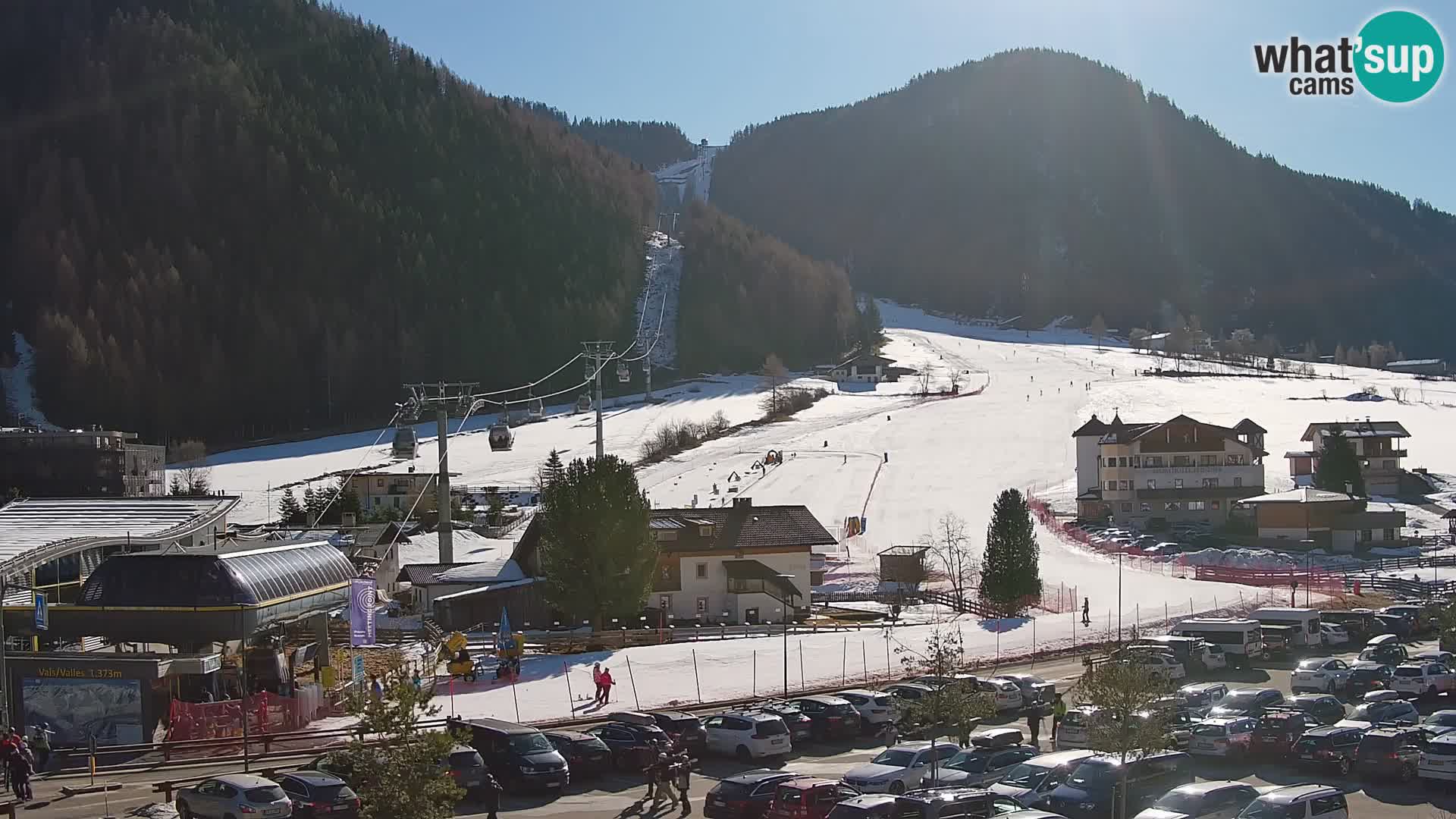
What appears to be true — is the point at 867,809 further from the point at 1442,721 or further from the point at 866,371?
the point at 866,371

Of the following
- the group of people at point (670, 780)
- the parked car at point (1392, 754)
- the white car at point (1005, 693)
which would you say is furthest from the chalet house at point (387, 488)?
the parked car at point (1392, 754)

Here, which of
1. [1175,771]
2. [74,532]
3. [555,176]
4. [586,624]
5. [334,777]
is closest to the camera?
[334,777]

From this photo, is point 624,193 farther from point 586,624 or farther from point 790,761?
point 790,761

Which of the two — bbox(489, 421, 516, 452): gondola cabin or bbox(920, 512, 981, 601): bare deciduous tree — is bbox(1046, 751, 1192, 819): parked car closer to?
bbox(920, 512, 981, 601): bare deciduous tree

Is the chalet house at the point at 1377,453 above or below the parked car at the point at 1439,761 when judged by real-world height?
above

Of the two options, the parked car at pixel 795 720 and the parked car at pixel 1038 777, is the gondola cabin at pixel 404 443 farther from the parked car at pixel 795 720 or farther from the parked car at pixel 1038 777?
the parked car at pixel 1038 777

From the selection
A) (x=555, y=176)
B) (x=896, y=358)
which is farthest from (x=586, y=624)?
(x=555, y=176)
